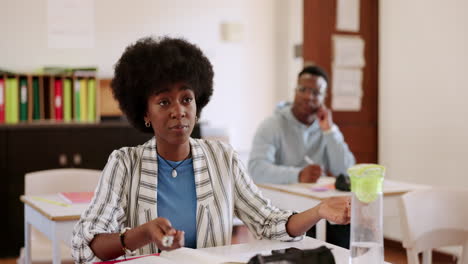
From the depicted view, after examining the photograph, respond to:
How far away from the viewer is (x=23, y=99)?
432cm

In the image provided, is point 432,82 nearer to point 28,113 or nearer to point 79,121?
point 79,121

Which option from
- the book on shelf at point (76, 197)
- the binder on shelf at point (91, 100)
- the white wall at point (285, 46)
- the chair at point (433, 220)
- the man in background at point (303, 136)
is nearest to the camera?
the chair at point (433, 220)

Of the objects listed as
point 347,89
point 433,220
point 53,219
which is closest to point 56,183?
point 53,219

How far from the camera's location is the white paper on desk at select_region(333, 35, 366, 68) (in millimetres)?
4516

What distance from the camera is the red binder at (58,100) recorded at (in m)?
4.38

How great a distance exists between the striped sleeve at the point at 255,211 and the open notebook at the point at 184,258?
0.31 meters

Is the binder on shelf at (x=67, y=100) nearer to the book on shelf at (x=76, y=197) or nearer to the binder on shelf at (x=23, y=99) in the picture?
the binder on shelf at (x=23, y=99)

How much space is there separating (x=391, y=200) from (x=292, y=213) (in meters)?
1.27

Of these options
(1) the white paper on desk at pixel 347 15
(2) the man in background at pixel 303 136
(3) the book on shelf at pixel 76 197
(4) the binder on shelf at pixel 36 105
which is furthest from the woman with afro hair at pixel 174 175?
(1) the white paper on desk at pixel 347 15

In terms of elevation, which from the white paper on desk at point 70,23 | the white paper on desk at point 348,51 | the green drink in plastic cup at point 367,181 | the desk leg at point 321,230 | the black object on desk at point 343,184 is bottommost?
the desk leg at point 321,230

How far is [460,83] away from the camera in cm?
401

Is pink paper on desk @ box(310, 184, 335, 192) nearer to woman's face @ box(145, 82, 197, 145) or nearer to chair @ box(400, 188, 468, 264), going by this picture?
chair @ box(400, 188, 468, 264)

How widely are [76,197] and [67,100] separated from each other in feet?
6.31

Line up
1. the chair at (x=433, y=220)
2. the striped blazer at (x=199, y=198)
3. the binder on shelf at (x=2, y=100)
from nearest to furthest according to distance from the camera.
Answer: the striped blazer at (x=199, y=198) < the chair at (x=433, y=220) < the binder on shelf at (x=2, y=100)
